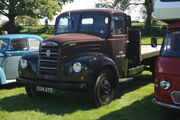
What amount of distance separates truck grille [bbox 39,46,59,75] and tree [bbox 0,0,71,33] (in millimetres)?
34332

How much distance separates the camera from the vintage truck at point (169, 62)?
6008 millimetres

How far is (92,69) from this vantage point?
7.11 meters

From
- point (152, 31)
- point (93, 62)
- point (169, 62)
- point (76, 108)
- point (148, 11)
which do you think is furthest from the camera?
point (148, 11)

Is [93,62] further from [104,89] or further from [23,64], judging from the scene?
[23,64]

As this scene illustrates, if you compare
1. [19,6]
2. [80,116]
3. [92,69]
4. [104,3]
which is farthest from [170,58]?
[104,3]

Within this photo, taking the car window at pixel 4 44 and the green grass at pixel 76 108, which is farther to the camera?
the car window at pixel 4 44

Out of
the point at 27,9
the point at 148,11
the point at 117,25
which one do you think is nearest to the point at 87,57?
the point at 117,25

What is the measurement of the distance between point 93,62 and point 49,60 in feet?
3.73

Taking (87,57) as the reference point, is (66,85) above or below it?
below

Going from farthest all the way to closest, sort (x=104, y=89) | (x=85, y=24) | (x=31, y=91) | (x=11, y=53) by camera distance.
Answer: (x=11, y=53) < (x=85, y=24) < (x=31, y=91) < (x=104, y=89)

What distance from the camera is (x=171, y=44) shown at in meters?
6.66

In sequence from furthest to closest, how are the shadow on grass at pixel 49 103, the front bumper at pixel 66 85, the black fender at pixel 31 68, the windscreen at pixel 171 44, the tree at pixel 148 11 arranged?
the tree at pixel 148 11 < the black fender at pixel 31 68 < the shadow on grass at pixel 49 103 < the front bumper at pixel 66 85 < the windscreen at pixel 171 44

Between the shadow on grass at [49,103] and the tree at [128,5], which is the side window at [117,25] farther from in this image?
the tree at [128,5]

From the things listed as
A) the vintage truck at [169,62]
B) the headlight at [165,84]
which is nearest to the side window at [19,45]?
the vintage truck at [169,62]
